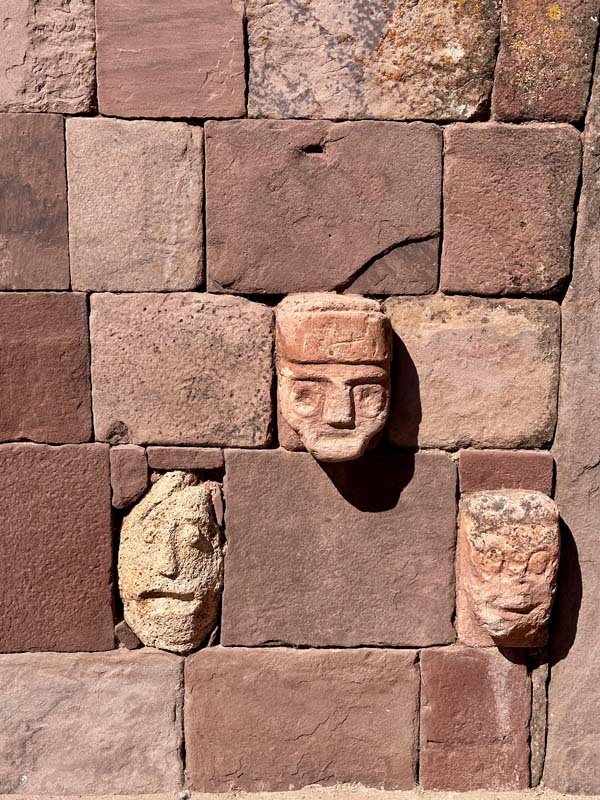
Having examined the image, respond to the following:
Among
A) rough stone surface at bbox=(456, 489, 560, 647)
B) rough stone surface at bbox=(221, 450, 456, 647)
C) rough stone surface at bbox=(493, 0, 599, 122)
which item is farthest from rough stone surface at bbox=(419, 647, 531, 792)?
rough stone surface at bbox=(493, 0, 599, 122)

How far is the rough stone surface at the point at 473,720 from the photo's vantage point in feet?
10.4

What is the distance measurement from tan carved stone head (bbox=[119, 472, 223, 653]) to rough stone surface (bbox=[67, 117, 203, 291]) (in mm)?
821

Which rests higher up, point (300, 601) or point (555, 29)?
point (555, 29)

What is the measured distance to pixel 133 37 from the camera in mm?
2859

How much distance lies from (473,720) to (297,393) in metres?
1.59

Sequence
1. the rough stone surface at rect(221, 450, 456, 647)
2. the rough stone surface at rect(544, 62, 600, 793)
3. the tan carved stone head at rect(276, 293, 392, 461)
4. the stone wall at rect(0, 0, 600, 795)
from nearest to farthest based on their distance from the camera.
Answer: the tan carved stone head at rect(276, 293, 392, 461)
the stone wall at rect(0, 0, 600, 795)
the rough stone surface at rect(544, 62, 600, 793)
the rough stone surface at rect(221, 450, 456, 647)

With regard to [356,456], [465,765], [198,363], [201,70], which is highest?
[201,70]

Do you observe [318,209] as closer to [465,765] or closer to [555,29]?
[555,29]

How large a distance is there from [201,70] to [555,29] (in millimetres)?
1333

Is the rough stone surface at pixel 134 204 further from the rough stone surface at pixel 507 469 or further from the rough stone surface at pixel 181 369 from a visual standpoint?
the rough stone surface at pixel 507 469

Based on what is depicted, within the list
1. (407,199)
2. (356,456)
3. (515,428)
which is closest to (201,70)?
(407,199)

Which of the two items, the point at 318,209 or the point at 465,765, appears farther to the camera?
the point at 465,765

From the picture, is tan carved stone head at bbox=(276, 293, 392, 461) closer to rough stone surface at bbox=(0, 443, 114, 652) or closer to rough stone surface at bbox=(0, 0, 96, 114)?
rough stone surface at bbox=(0, 443, 114, 652)

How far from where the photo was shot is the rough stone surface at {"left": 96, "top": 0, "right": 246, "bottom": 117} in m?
2.85
